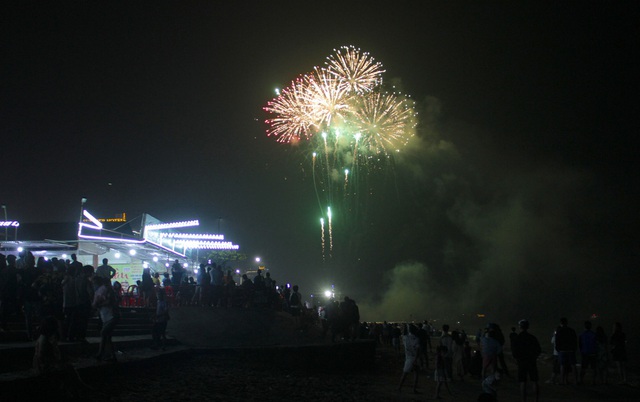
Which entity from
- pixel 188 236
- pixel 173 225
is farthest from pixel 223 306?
pixel 188 236

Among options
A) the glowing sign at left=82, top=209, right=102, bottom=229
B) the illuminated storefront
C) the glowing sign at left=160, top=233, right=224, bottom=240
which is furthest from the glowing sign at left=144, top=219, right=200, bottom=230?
the glowing sign at left=82, top=209, right=102, bottom=229

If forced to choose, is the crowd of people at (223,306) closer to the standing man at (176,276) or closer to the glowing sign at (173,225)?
the standing man at (176,276)

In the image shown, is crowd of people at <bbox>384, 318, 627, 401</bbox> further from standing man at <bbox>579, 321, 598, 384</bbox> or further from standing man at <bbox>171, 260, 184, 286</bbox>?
standing man at <bbox>171, 260, 184, 286</bbox>

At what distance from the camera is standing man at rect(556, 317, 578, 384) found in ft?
47.4

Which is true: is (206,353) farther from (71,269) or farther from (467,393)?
(467,393)

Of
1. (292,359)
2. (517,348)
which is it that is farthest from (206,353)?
(517,348)

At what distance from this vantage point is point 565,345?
14.4 metres

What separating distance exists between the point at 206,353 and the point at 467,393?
7.37m

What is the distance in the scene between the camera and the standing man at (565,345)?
47.4ft

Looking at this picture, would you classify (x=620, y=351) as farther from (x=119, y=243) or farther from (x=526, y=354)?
(x=119, y=243)

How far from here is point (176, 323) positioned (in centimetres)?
1923

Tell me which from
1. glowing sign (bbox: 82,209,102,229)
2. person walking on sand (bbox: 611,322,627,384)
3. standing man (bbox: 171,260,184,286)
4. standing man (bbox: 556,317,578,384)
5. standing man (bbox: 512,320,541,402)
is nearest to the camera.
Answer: standing man (bbox: 512,320,541,402)

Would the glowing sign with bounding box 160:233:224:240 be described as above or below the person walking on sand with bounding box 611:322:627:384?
above

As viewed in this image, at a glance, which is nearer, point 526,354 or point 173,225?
point 526,354
